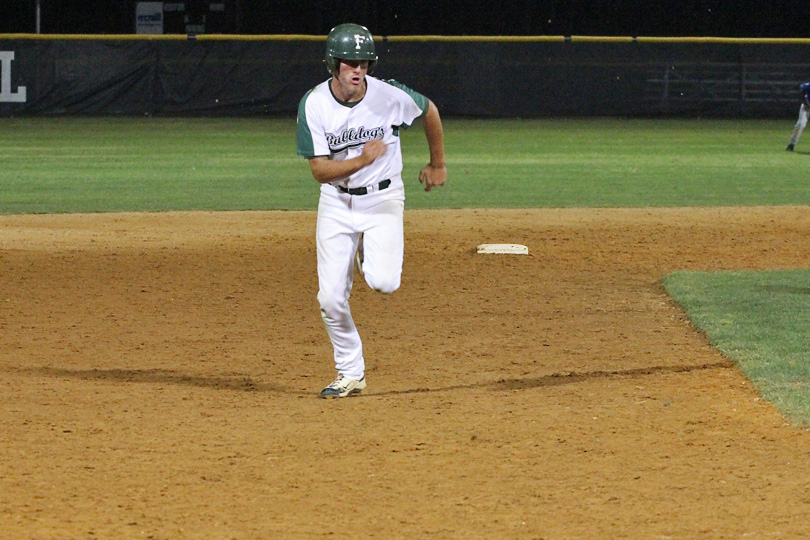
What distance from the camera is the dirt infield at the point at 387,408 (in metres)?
4.07

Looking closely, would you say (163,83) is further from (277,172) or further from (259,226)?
(259,226)

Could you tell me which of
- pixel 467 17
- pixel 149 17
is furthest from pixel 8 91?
pixel 467 17

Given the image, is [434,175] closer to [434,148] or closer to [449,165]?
[434,148]

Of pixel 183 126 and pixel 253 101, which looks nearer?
pixel 183 126

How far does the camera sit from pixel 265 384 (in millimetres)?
6043

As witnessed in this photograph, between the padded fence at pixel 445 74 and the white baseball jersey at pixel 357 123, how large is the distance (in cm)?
2058

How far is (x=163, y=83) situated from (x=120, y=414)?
22.1 meters

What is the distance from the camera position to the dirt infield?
4.07 meters

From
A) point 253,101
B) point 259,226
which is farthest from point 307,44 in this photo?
point 259,226

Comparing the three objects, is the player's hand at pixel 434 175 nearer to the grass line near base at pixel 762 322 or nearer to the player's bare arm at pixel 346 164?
the player's bare arm at pixel 346 164

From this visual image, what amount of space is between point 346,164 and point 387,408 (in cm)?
122

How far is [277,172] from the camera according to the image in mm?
17156

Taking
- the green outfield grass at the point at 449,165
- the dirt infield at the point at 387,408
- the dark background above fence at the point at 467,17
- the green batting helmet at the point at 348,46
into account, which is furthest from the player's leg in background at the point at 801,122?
the dark background above fence at the point at 467,17

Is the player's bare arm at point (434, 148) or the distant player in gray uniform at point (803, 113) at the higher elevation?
the player's bare arm at point (434, 148)
